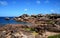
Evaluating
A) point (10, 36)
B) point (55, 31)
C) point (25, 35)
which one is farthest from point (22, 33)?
point (55, 31)

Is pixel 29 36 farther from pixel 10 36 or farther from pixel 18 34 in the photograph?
pixel 10 36

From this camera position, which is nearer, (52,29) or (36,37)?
(36,37)

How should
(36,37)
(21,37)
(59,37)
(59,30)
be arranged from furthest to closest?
(59,30) < (59,37) < (36,37) < (21,37)

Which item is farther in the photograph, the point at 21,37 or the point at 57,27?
the point at 57,27

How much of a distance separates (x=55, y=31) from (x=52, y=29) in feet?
2.46

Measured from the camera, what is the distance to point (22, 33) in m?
15.6

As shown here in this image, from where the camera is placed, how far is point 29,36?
1523 cm

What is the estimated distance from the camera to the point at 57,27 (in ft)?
81.1

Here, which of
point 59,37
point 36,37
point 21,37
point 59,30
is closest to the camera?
point 21,37

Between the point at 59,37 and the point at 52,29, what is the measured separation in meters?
6.41

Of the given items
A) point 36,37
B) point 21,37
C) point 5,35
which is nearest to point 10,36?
point 5,35

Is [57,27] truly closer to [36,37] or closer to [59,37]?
[59,37]

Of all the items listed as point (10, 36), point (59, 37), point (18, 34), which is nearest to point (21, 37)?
point (18, 34)

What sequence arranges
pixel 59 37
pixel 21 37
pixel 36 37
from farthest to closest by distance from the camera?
1. pixel 59 37
2. pixel 36 37
3. pixel 21 37
